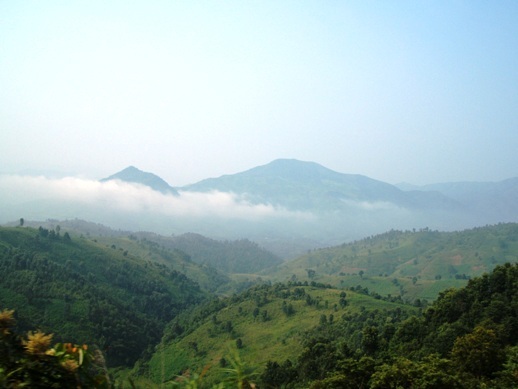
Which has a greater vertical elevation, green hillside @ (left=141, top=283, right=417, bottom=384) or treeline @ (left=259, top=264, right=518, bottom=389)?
treeline @ (left=259, top=264, right=518, bottom=389)

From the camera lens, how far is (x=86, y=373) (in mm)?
4312

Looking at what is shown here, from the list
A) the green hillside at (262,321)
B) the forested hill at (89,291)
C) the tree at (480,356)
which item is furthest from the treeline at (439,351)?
the forested hill at (89,291)

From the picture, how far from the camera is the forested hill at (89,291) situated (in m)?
88.3

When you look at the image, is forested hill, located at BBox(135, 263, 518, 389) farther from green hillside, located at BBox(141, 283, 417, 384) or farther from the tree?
green hillside, located at BBox(141, 283, 417, 384)

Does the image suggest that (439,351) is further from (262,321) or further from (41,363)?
(262,321)

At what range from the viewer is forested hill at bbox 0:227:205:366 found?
88312 millimetres

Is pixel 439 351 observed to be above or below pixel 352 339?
above

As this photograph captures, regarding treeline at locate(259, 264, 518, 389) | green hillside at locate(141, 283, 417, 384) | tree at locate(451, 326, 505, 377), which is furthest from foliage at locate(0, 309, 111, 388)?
green hillside at locate(141, 283, 417, 384)

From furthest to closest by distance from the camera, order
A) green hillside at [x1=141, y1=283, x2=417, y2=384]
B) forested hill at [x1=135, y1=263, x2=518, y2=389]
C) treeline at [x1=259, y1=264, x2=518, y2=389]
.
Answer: green hillside at [x1=141, y1=283, x2=417, y2=384] → treeline at [x1=259, y1=264, x2=518, y2=389] → forested hill at [x1=135, y1=263, x2=518, y2=389]

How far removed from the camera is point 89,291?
4141 inches

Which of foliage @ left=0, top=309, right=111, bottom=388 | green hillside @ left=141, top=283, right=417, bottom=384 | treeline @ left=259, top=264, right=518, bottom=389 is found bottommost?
green hillside @ left=141, top=283, right=417, bottom=384

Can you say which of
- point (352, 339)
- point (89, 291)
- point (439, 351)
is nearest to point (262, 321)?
point (352, 339)

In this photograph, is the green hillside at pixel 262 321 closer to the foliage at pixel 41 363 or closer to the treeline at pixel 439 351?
the treeline at pixel 439 351

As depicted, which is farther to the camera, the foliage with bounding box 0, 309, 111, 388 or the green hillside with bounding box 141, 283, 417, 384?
the green hillside with bounding box 141, 283, 417, 384
